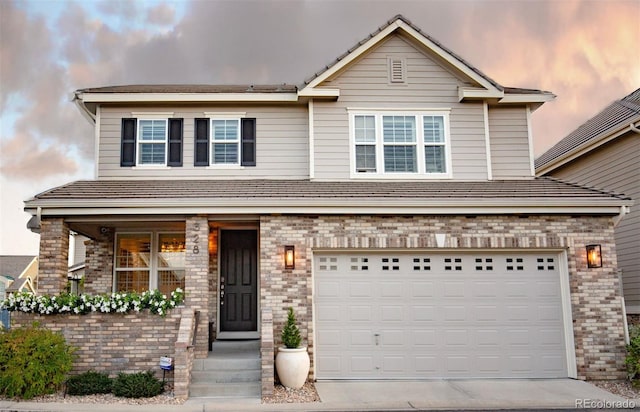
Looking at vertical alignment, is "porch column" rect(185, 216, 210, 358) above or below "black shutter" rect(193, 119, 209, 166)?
below

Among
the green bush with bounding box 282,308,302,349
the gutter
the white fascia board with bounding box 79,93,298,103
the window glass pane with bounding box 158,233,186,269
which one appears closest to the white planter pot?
the green bush with bounding box 282,308,302,349

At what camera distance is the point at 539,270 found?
1052 centimetres

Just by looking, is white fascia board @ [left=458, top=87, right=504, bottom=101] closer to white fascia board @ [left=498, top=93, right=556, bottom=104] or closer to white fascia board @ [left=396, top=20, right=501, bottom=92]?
white fascia board @ [left=396, top=20, right=501, bottom=92]

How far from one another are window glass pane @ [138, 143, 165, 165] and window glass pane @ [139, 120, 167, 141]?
0.47ft

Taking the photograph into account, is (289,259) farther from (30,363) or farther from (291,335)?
(30,363)

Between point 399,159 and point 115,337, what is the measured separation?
6.83 metres

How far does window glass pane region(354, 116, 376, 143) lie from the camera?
12.2 metres

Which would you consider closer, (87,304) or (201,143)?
(87,304)

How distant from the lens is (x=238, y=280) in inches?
461

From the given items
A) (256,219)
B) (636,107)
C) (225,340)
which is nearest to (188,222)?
(256,219)

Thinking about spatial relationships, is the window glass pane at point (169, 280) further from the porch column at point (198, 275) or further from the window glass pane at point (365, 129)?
the window glass pane at point (365, 129)

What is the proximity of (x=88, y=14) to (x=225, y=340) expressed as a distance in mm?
10480

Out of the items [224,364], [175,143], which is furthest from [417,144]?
[224,364]

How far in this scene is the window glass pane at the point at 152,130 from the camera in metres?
12.4
